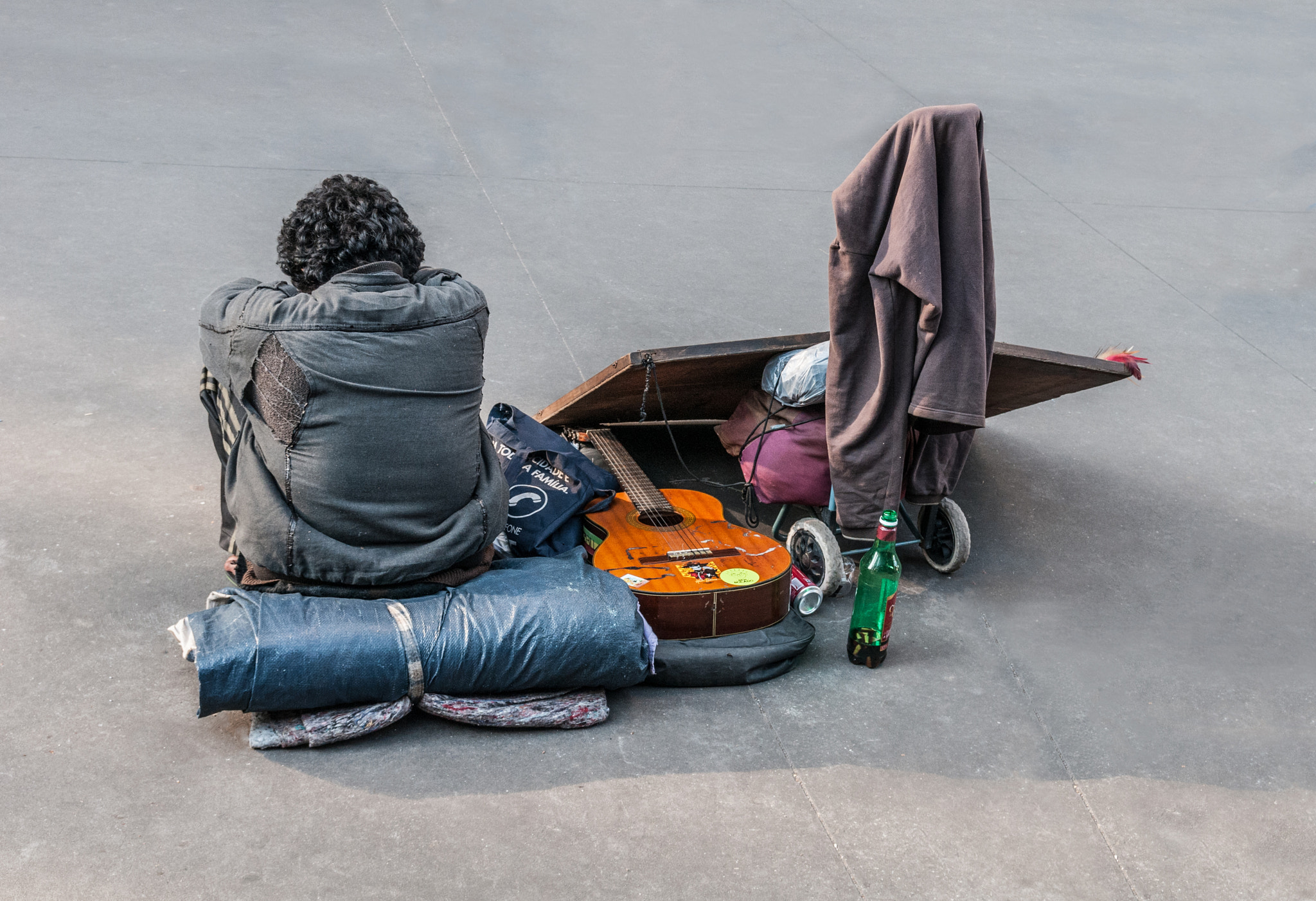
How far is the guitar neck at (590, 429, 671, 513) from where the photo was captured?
12.7ft

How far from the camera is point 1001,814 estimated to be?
2.96m

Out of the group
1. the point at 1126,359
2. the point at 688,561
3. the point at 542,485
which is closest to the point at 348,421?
the point at 542,485

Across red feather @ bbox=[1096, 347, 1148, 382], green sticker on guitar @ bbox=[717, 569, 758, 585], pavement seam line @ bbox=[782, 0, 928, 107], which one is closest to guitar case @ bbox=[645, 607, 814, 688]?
green sticker on guitar @ bbox=[717, 569, 758, 585]

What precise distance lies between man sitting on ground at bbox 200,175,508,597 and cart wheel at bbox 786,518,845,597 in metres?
1.10

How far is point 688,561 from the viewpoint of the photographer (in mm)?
3537

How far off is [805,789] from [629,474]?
139 centimetres

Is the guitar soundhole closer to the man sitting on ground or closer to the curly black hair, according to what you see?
the man sitting on ground

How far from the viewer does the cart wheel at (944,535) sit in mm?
3906

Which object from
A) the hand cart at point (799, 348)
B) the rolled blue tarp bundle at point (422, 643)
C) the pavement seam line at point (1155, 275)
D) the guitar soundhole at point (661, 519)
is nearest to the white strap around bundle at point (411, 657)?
the rolled blue tarp bundle at point (422, 643)

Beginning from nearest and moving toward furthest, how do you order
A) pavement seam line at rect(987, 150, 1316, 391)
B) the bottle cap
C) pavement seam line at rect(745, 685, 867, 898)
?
1. pavement seam line at rect(745, 685, 867, 898)
2. the bottle cap
3. pavement seam line at rect(987, 150, 1316, 391)

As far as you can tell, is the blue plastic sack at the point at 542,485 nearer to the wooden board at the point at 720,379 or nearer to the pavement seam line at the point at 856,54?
the wooden board at the point at 720,379

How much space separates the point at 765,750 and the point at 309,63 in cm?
660

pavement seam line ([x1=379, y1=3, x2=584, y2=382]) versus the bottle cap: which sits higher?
pavement seam line ([x1=379, y1=3, x2=584, y2=382])

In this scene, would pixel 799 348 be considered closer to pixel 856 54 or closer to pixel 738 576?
pixel 738 576
